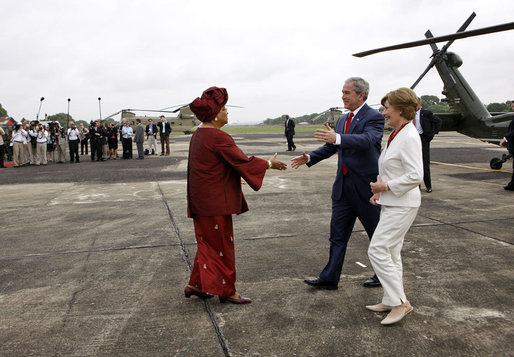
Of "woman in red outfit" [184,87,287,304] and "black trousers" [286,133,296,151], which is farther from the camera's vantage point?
"black trousers" [286,133,296,151]

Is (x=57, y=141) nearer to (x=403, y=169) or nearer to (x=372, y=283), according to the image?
(x=372, y=283)

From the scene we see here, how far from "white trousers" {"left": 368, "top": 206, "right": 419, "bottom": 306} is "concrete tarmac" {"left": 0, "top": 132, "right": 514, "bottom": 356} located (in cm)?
28

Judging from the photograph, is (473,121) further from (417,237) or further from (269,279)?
(269,279)

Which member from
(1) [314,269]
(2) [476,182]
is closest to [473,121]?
(2) [476,182]

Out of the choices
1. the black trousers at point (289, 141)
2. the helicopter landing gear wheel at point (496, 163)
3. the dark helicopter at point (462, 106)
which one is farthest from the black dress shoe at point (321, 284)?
the black trousers at point (289, 141)

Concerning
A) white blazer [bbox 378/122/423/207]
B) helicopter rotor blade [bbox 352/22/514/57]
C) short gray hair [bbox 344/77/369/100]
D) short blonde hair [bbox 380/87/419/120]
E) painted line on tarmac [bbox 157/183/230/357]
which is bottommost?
painted line on tarmac [bbox 157/183/230/357]

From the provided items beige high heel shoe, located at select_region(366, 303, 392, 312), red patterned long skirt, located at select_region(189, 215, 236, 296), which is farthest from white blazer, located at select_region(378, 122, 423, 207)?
red patterned long skirt, located at select_region(189, 215, 236, 296)

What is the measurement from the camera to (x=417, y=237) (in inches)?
214

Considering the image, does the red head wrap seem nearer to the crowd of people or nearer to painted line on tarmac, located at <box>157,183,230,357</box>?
painted line on tarmac, located at <box>157,183,230,357</box>

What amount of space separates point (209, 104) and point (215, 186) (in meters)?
0.68

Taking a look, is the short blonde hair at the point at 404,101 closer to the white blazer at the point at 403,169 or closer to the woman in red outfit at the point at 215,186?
the white blazer at the point at 403,169

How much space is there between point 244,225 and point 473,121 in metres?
12.4

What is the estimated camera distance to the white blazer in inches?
117

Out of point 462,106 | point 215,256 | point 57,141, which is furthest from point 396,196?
point 57,141
